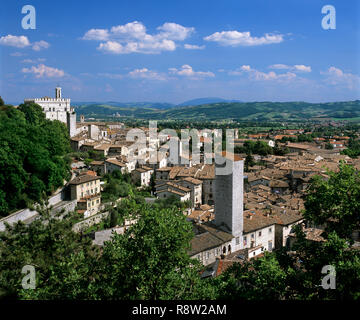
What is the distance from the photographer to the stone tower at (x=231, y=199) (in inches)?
791

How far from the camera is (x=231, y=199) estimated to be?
20.2 m

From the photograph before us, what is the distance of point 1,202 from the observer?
59.2 feet

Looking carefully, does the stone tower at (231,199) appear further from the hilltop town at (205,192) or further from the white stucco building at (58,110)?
the white stucco building at (58,110)

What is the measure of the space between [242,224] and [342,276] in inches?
571

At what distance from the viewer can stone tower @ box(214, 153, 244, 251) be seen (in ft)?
65.9

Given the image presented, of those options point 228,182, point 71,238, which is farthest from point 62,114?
point 71,238

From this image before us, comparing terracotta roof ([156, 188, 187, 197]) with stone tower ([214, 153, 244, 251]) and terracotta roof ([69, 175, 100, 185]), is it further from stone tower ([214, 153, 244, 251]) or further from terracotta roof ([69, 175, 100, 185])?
stone tower ([214, 153, 244, 251])

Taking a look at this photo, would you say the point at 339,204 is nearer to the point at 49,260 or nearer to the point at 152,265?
the point at 152,265

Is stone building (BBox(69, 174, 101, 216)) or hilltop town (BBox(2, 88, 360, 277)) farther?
stone building (BBox(69, 174, 101, 216))

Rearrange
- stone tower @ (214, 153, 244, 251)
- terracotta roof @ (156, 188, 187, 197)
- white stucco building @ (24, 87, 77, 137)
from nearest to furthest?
stone tower @ (214, 153, 244, 251)
terracotta roof @ (156, 188, 187, 197)
white stucco building @ (24, 87, 77, 137)

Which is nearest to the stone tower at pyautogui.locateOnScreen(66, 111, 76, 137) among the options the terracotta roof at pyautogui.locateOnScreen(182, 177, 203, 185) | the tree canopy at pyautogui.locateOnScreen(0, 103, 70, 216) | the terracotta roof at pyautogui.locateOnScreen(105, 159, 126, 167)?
the terracotta roof at pyautogui.locateOnScreen(105, 159, 126, 167)

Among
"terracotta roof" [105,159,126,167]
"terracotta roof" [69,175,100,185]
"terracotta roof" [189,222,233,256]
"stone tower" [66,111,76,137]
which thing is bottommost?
"terracotta roof" [189,222,233,256]

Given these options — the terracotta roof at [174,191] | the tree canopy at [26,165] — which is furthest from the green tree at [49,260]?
the terracotta roof at [174,191]

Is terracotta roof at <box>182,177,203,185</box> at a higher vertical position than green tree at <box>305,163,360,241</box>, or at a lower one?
lower
